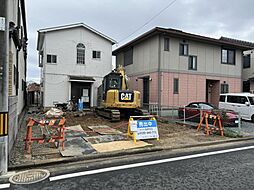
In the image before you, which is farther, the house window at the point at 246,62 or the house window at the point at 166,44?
the house window at the point at 246,62

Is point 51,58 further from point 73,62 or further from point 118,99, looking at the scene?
point 118,99

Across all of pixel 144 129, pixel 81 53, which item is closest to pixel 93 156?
pixel 144 129

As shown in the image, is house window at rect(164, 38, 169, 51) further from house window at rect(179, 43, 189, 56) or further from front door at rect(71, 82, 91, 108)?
front door at rect(71, 82, 91, 108)

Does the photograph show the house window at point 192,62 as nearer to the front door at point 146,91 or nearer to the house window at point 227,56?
the house window at point 227,56

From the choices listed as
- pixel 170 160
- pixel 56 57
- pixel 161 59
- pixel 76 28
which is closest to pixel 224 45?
pixel 161 59

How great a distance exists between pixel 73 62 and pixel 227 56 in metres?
13.5

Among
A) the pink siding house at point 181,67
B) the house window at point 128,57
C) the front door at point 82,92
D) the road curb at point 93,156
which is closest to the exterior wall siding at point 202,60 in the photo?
the pink siding house at point 181,67

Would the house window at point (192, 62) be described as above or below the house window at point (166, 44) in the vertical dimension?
below

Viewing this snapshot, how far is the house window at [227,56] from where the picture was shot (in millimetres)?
18469

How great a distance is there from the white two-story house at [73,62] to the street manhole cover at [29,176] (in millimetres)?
13657

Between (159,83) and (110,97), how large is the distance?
430 centimetres

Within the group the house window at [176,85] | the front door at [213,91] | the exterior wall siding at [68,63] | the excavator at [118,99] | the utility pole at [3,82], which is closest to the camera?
the utility pole at [3,82]

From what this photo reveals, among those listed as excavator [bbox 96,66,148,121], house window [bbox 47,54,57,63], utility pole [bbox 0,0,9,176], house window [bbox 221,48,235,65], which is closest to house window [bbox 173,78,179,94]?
→ excavator [bbox 96,66,148,121]

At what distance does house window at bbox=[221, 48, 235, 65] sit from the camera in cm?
1847
